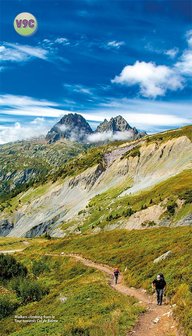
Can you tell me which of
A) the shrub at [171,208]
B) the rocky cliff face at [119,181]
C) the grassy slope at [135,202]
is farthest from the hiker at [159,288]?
the rocky cliff face at [119,181]

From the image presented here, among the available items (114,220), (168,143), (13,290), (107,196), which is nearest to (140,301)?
(13,290)

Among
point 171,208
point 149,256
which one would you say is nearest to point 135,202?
point 171,208

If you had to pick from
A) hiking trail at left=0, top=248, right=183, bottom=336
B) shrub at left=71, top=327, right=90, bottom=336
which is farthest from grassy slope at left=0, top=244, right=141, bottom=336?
hiking trail at left=0, top=248, right=183, bottom=336

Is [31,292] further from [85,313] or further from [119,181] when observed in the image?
[119,181]

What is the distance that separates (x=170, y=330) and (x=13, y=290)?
33786mm

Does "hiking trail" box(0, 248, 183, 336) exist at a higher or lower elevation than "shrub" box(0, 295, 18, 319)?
higher

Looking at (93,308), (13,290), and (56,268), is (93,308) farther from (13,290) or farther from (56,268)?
(56,268)

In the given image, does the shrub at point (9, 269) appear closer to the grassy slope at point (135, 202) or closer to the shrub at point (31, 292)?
the shrub at point (31, 292)

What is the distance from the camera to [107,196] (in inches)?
6053

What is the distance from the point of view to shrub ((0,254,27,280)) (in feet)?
203

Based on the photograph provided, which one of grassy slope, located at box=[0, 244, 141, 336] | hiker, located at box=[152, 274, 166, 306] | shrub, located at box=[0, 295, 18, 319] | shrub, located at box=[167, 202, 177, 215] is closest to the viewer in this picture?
grassy slope, located at box=[0, 244, 141, 336]

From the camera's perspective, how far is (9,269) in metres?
62.6

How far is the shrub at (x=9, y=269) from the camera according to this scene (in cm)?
6197

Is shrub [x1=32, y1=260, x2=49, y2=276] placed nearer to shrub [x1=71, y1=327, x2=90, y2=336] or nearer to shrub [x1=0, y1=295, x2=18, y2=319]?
shrub [x1=0, y1=295, x2=18, y2=319]
